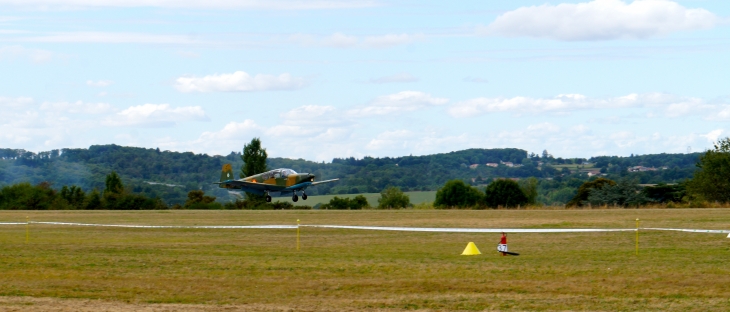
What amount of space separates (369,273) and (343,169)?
422 feet

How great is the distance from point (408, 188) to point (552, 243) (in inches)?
4742

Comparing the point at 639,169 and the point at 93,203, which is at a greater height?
the point at 639,169

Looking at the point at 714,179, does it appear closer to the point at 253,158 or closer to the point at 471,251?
the point at 253,158

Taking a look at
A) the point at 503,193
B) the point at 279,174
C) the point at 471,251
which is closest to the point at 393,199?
the point at 503,193

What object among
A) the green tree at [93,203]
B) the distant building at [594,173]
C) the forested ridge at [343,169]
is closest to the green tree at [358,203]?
the green tree at [93,203]

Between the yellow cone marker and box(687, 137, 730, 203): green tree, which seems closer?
the yellow cone marker

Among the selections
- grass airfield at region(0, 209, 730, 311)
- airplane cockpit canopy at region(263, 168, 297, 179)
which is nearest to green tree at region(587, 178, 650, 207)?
airplane cockpit canopy at region(263, 168, 297, 179)

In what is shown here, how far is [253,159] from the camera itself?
290 feet

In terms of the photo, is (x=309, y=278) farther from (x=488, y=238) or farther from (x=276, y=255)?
(x=488, y=238)

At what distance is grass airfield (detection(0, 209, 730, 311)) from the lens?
47.3ft

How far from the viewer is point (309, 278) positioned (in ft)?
57.8

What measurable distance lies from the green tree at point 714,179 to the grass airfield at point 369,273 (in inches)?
2100

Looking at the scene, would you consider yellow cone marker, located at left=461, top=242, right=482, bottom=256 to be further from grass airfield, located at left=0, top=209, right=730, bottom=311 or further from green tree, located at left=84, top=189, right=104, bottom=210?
green tree, located at left=84, top=189, right=104, bottom=210

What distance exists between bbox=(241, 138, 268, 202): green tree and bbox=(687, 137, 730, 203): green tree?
3949cm
